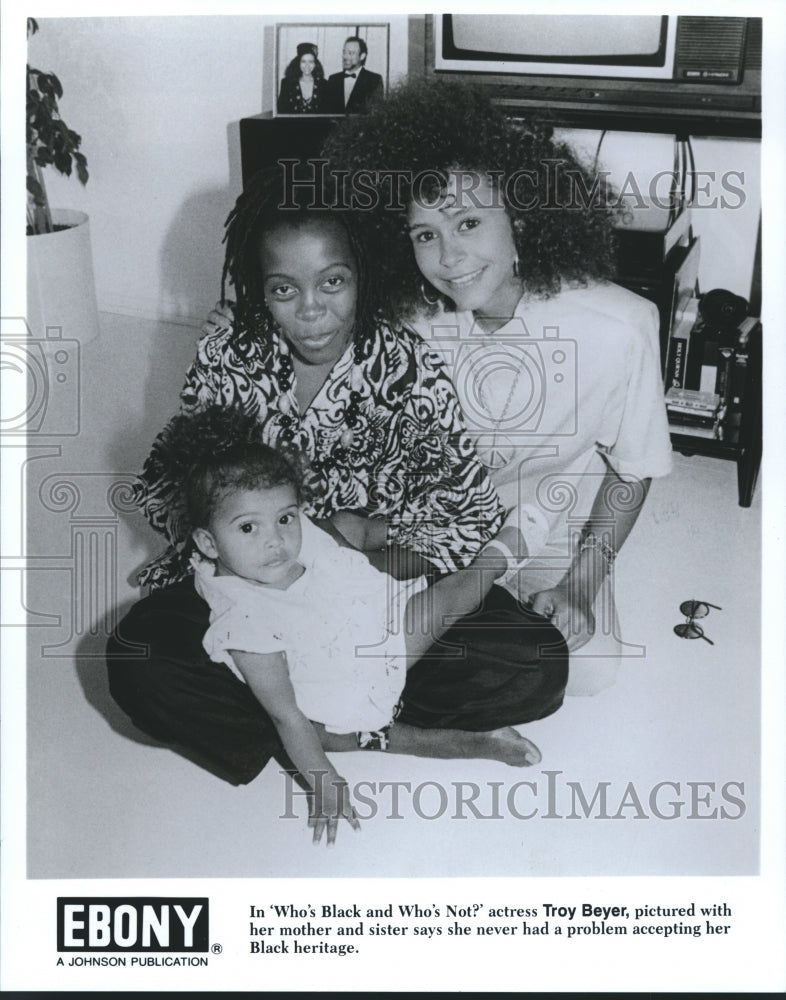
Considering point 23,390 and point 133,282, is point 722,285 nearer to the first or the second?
point 133,282

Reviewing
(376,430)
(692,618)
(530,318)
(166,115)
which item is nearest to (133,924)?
(376,430)

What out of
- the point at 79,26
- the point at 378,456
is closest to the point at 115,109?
the point at 79,26

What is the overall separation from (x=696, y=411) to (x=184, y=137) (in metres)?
0.83

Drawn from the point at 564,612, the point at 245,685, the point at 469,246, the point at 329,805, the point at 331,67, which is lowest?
the point at 329,805

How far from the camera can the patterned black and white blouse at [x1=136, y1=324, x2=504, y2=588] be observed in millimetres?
1512

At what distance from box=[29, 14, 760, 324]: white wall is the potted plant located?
16mm

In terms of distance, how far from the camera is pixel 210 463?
1.49m

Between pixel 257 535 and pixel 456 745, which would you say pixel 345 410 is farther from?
pixel 456 745

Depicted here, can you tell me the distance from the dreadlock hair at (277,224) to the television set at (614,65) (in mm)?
235

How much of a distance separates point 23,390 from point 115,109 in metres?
0.42

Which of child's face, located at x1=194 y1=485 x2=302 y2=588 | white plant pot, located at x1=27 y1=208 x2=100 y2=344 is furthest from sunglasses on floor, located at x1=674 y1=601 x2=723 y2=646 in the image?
white plant pot, located at x1=27 y1=208 x2=100 y2=344

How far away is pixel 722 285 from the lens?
1.53m

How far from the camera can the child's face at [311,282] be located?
1.46 metres

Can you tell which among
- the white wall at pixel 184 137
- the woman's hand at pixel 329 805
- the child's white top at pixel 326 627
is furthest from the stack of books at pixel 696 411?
the woman's hand at pixel 329 805
